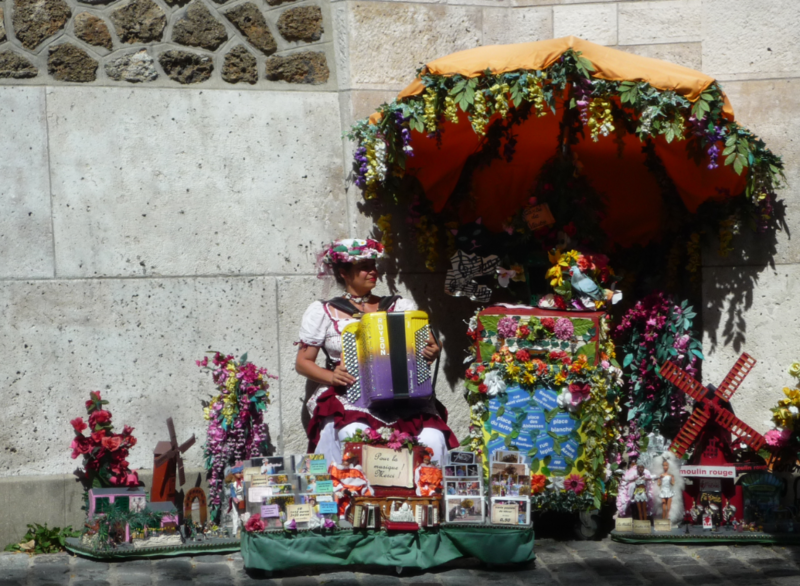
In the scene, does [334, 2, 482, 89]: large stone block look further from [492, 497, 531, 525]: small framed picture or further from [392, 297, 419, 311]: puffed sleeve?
[492, 497, 531, 525]: small framed picture

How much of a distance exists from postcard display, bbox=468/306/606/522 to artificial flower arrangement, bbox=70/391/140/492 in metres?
1.89

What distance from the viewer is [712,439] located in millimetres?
5797

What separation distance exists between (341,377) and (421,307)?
98 cm

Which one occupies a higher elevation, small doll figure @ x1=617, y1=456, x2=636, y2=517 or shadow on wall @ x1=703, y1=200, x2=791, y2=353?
shadow on wall @ x1=703, y1=200, x2=791, y2=353

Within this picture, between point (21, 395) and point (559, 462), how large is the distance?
289 centimetres

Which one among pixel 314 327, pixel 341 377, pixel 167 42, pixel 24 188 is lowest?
pixel 341 377

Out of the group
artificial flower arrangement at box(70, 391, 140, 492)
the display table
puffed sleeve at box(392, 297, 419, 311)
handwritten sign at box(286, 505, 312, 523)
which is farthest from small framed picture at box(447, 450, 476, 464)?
artificial flower arrangement at box(70, 391, 140, 492)

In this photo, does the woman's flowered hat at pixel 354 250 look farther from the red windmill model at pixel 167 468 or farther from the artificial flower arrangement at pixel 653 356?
the artificial flower arrangement at pixel 653 356

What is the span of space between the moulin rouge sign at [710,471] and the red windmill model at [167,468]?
2.63 m

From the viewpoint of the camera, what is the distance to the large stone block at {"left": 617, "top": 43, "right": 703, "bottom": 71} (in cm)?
643

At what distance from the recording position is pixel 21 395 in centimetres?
586

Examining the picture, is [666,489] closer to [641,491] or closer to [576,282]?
[641,491]

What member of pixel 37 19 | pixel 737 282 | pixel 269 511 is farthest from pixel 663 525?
pixel 37 19

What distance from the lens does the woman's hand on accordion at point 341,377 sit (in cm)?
568
